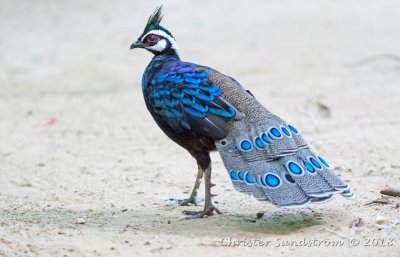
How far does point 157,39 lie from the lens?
7.03 m

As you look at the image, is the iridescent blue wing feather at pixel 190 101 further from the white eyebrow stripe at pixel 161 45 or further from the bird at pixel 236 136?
the white eyebrow stripe at pixel 161 45

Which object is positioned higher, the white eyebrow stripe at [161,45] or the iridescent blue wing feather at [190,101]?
the white eyebrow stripe at [161,45]

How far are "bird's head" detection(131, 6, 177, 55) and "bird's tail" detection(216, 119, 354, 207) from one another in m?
1.17

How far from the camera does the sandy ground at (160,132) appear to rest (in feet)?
19.1

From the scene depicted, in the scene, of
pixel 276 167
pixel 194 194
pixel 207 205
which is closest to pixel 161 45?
pixel 194 194

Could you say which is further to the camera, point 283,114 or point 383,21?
point 383,21

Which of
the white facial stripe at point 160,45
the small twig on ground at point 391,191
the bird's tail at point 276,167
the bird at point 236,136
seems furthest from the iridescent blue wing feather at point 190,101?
the small twig on ground at point 391,191

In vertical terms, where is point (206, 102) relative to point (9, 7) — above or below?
below

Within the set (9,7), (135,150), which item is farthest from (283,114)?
(9,7)

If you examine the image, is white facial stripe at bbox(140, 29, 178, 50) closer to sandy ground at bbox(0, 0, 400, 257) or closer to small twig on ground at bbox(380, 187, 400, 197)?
sandy ground at bbox(0, 0, 400, 257)

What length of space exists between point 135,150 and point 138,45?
211 centimetres

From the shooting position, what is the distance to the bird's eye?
7.04 m

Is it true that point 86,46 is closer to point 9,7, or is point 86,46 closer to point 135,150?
point 9,7

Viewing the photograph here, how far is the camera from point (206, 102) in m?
6.23
